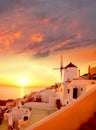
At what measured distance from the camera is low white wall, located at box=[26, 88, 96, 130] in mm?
4116

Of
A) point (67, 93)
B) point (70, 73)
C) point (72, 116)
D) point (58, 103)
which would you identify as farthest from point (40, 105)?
point (72, 116)

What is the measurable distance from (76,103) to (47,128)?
0.86 meters

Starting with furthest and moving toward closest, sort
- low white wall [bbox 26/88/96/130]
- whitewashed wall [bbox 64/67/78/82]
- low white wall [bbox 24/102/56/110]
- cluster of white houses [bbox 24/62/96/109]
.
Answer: whitewashed wall [bbox 64/67/78/82] < low white wall [bbox 24/102/56/110] < cluster of white houses [bbox 24/62/96/109] < low white wall [bbox 26/88/96/130]

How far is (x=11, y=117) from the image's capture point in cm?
2205

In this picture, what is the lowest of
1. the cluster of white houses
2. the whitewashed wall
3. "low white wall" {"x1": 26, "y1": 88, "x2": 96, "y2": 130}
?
"low white wall" {"x1": 26, "y1": 88, "x2": 96, "y2": 130}

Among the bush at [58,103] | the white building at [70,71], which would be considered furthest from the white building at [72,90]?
the white building at [70,71]

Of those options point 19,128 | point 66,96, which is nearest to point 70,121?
point 19,128

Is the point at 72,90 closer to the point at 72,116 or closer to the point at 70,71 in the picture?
the point at 70,71

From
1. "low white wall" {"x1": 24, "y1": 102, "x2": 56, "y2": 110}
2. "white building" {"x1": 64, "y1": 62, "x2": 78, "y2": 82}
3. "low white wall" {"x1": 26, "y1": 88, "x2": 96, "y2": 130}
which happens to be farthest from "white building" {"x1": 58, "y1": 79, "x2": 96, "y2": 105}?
"low white wall" {"x1": 26, "y1": 88, "x2": 96, "y2": 130}

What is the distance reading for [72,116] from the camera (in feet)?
15.1

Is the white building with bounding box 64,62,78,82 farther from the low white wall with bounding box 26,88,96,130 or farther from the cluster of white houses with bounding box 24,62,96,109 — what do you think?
the low white wall with bounding box 26,88,96,130

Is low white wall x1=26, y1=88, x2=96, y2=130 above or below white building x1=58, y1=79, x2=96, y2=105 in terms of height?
below

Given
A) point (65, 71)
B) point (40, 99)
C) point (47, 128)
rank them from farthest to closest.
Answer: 1. point (65, 71)
2. point (40, 99)
3. point (47, 128)

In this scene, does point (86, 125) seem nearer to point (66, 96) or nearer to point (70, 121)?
point (70, 121)
